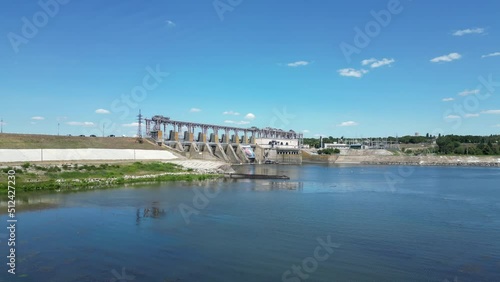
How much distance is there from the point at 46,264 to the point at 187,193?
1452cm


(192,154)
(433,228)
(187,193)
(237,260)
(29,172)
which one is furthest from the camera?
(192,154)

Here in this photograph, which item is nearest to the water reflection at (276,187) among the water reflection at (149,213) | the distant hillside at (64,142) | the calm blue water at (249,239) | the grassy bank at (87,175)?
the calm blue water at (249,239)

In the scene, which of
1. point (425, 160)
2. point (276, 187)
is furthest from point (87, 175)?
point (425, 160)

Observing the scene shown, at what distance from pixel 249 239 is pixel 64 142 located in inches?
1290

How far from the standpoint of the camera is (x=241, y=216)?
16766mm

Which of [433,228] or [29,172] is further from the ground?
[29,172]

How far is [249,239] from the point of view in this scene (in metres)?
12.6

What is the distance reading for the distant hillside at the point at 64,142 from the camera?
32.6 m

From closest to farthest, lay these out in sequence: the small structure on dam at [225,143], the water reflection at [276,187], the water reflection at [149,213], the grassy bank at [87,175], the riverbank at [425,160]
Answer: the water reflection at [149,213], the grassy bank at [87,175], the water reflection at [276,187], the small structure on dam at [225,143], the riverbank at [425,160]

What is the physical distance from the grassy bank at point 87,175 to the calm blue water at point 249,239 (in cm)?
295

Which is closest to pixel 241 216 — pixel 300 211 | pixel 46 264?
pixel 300 211

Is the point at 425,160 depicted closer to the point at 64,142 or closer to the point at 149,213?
the point at 64,142

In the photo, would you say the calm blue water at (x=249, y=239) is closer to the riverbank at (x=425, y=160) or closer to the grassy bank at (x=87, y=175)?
the grassy bank at (x=87, y=175)

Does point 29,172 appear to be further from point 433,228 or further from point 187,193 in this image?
point 433,228
